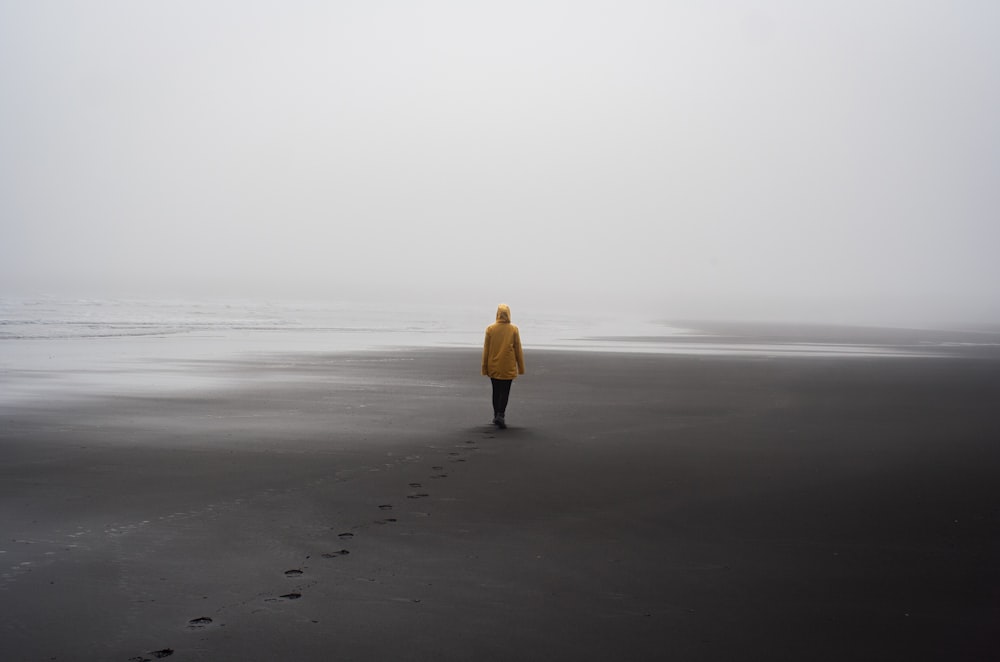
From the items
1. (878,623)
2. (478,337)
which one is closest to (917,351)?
(478,337)

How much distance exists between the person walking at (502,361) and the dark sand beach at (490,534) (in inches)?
15.9

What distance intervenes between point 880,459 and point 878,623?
5.60m

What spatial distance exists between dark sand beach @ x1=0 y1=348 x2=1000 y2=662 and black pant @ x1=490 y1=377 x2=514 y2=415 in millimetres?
Result: 345

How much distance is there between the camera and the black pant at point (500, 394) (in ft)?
39.9

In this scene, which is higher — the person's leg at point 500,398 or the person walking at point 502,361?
the person walking at point 502,361

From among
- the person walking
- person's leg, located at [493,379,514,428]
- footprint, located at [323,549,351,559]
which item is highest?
the person walking

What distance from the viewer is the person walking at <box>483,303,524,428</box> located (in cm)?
1216

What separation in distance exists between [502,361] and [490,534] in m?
5.89

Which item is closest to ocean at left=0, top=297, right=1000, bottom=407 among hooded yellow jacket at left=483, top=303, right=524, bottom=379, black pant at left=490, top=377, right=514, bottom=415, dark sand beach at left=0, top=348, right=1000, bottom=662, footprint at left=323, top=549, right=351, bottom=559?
dark sand beach at left=0, top=348, right=1000, bottom=662

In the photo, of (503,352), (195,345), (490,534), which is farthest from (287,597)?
(195,345)

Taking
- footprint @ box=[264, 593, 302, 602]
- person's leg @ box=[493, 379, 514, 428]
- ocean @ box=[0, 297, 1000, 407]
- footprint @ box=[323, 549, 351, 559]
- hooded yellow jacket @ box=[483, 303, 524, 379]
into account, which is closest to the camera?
footprint @ box=[264, 593, 302, 602]

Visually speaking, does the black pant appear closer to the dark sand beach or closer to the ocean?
the dark sand beach

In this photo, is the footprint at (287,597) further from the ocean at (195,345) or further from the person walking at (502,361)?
the ocean at (195,345)

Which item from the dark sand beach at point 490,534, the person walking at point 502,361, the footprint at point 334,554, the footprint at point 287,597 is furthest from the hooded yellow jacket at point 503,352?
the footprint at point 287,597
